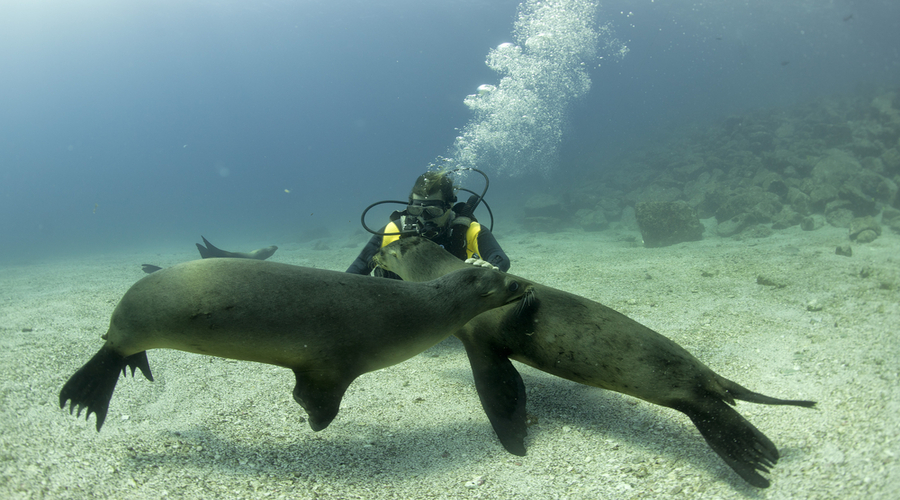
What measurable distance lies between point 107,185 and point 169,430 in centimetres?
21144

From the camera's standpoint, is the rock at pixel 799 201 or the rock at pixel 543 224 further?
the rock at pixel 543 224

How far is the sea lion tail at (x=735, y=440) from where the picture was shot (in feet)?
5.97

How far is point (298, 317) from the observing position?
173 centimetres

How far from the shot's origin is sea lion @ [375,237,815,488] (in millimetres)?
1992

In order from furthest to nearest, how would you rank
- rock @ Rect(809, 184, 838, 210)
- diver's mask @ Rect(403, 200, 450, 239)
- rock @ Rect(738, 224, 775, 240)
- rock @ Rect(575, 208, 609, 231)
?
rock @ Rect(575, 208, 609, 231) < rock @ Rect(809, 184, 838, 210) < rock @ Rect(738, 224, 775, 240) < diver's mask @ Rect(403, 200, 450, 239)

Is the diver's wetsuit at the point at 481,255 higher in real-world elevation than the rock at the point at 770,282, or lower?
higher

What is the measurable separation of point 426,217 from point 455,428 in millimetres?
2482

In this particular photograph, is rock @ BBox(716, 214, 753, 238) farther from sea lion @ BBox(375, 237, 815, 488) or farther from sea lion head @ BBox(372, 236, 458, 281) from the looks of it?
sea lion head @ BBox(372, 236, 458, 281)

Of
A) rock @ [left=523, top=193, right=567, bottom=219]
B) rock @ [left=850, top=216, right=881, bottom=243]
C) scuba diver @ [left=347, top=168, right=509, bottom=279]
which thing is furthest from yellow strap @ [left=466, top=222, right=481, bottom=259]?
rock @ [left=523, top=193, right=567, bottom=219]

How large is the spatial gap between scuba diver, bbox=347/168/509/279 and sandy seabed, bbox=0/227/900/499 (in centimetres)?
126

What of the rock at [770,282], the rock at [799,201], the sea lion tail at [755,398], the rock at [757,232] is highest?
the rock at [799,201]

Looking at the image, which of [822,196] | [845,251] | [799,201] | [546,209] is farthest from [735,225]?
[546,209]

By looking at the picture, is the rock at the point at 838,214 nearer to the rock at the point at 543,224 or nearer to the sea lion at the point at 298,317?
the rock at the point at 543,224

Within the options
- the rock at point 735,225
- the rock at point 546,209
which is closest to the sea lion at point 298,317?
the rock at point 735,225
